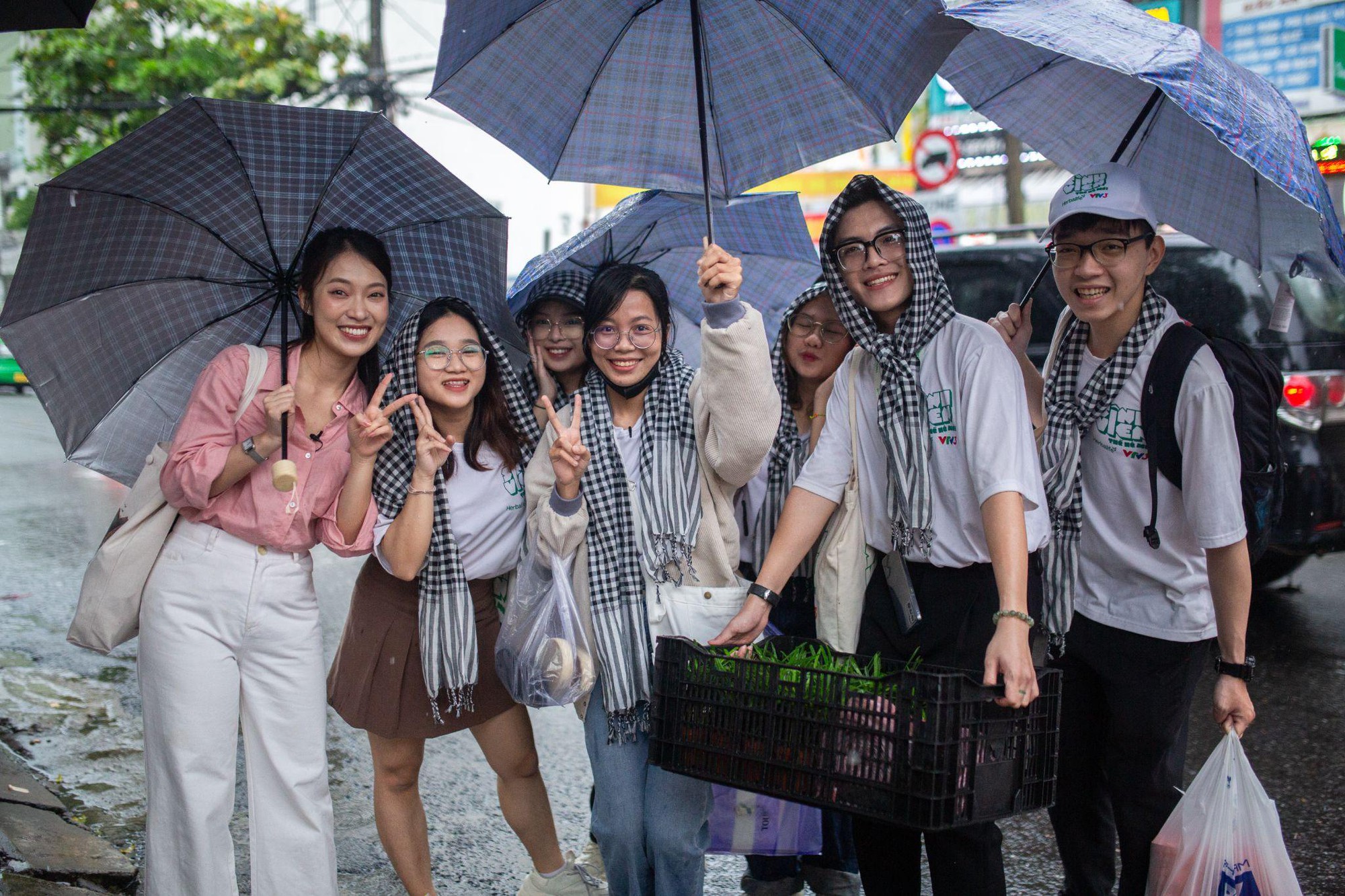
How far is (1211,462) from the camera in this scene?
271 cm

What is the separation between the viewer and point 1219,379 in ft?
9.05

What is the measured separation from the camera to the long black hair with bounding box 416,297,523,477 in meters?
3.16

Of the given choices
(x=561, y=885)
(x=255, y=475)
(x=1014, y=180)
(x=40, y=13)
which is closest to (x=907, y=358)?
(x=255, y=475)

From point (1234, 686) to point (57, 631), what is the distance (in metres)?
6.09

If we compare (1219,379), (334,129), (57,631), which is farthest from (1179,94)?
(57,631)

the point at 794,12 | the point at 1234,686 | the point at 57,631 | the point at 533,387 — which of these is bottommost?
the point at 57,631

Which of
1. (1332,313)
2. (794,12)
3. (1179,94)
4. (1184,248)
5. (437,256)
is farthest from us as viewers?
(1184,248)

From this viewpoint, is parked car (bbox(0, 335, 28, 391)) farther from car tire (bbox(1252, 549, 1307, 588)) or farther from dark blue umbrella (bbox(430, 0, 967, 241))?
dark blue umbrella (bbox(430, 0, 967, 241))

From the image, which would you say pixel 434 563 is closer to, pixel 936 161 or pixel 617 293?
pixel 617 293

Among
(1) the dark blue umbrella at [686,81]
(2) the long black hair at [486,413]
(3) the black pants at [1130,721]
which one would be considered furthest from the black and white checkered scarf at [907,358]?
(2) the long black hair at [486,413]

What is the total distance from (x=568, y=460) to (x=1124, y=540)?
1.43 meters

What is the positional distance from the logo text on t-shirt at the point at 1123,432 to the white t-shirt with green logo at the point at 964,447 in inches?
12.5

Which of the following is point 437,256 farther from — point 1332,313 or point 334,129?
point 1332,313

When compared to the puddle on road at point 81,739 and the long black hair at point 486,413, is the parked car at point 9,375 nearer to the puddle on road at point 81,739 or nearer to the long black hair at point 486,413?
the puddle on road at point 81,739
